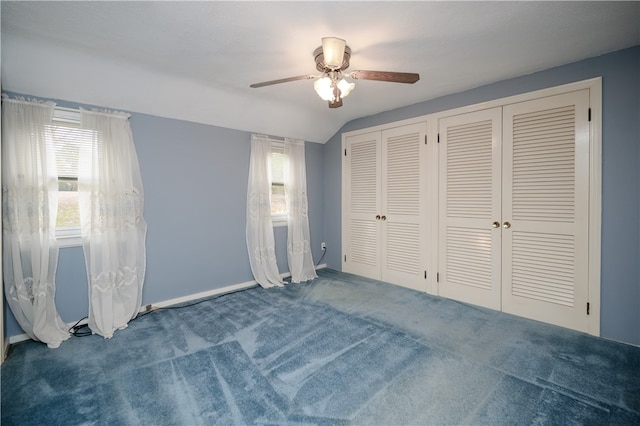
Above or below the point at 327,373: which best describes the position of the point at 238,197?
above

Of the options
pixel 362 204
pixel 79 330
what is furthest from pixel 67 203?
pixel 362 204

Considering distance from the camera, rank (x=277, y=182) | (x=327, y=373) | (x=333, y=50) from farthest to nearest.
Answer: (x=277, y=182) → (x=327, y=373) → (x=333, y=50)

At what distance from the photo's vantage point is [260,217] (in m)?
3.77

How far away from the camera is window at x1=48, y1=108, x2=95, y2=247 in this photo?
251 centimetres

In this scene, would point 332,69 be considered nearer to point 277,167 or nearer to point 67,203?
point 277,167

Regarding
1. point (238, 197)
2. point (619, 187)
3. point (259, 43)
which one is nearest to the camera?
point (259, 43)

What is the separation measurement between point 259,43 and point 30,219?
7.72 ft

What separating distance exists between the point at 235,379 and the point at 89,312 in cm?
166

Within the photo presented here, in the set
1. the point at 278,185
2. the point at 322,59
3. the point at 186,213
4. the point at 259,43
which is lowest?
the point at 186,213

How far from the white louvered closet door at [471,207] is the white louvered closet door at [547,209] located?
0.11 m

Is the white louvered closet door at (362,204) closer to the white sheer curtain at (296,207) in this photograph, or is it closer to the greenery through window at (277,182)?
the white sheer curtain at (296,207)

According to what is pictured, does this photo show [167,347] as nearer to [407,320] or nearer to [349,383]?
[349,383]

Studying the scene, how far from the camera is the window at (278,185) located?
160 inches

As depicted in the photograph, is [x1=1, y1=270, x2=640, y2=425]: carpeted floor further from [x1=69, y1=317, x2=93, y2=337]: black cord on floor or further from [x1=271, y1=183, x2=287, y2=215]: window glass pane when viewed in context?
[x1=271, y1=183, x2=287, y2=215]: window glass pane
